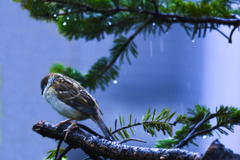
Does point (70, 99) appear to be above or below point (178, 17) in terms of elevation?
below

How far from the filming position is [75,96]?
24.3 inches

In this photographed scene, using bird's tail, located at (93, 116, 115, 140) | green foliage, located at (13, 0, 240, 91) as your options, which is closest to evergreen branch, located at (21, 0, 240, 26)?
green foliage, located at (13, 0, 240, 91)

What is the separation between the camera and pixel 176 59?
1.74m

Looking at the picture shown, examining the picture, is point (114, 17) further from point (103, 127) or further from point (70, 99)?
point (103, 127)

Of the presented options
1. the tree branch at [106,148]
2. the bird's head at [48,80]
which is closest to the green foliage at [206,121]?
the tree branch at [106,148]

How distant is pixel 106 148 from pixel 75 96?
0.78 feet

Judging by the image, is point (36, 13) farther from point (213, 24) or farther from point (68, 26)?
point (213, 24)

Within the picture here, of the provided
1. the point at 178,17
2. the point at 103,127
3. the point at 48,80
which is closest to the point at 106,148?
the point at 103,127

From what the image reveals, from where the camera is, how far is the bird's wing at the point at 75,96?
0.58 m

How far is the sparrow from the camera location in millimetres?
576

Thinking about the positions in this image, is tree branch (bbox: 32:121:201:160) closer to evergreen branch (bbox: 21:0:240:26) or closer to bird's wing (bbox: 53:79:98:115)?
bird's wing (bbox: 53:79:98:115)

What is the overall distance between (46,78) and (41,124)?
22cm

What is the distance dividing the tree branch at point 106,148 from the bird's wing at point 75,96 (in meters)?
0.07

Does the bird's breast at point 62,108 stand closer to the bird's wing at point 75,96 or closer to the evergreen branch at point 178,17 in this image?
the bird's wing at point 75,96
